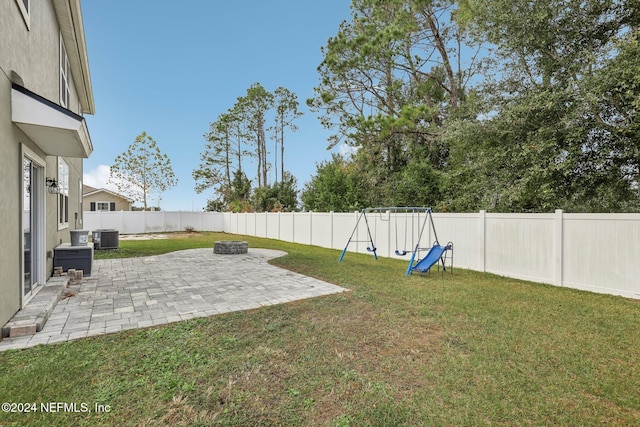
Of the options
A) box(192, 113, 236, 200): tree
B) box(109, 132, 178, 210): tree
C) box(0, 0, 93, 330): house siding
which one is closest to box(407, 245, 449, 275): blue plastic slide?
box(0, 0, 93, 330): house siding

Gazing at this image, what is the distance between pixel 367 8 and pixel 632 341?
1790cm

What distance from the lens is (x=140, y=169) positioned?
30516mm

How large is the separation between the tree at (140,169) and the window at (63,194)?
2406 centimetres

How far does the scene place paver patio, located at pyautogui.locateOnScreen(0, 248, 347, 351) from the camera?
404 centimetres

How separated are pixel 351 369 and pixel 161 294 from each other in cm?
406

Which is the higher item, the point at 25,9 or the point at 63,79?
the point at 63,79

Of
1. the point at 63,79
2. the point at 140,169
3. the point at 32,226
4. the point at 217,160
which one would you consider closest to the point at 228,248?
the point at 32,226

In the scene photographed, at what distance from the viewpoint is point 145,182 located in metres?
30.7

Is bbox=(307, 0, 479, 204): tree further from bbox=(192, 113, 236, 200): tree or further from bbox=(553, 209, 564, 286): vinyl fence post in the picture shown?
bbox=(192, 113, 236, 200): tree

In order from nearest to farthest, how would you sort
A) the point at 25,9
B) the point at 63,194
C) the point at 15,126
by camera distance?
1. the point at 15,126
2. the point at 25,9
3. the point at 63,194

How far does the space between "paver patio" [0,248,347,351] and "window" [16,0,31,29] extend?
4.04 m

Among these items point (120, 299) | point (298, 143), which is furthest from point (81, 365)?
point (298, 143)

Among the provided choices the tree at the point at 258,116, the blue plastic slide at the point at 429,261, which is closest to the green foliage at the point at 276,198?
the tree at the point at 258,116

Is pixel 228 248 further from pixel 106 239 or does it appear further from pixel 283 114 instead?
pixel 283 114
